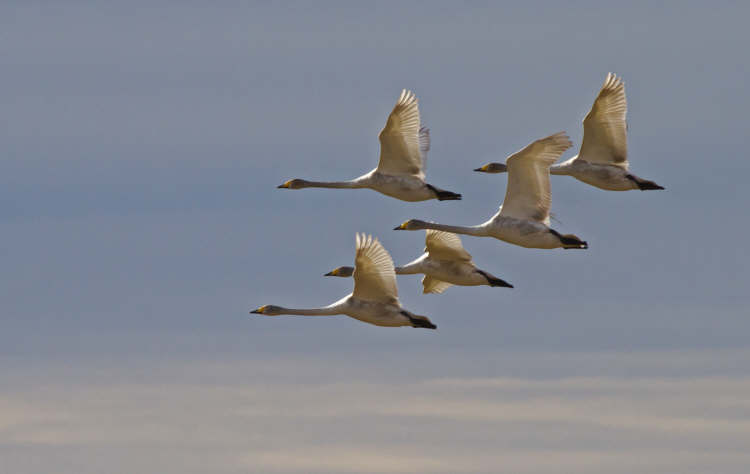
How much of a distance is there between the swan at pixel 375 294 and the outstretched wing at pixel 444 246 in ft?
18.8

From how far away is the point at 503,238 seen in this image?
2562 inches

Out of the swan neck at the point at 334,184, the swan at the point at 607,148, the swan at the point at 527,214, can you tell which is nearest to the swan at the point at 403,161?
the swan neck at the point at 334,184

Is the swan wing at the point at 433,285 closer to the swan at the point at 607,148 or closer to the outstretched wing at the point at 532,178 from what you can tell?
the swan at the point at 607,148

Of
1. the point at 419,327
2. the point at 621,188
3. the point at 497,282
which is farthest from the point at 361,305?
the point at 621,188

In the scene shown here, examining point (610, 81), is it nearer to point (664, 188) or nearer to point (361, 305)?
point (664, 188)

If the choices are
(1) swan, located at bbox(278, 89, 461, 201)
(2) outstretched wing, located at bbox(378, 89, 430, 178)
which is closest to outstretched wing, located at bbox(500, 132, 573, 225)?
(1) swan, located at bbox(278, 89, 461, 201)

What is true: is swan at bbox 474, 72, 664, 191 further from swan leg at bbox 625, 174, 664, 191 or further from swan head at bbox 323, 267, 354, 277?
swan head at bbox 323, 267, 354, 277

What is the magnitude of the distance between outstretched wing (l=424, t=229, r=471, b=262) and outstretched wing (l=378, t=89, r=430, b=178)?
2.36m

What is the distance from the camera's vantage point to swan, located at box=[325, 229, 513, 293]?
68875mm

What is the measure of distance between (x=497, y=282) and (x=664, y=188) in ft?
22.3

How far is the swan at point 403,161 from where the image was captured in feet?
224

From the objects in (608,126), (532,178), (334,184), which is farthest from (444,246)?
(608,126)

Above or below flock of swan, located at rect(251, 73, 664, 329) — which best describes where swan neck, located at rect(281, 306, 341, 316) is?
below

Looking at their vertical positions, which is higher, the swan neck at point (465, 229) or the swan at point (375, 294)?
Result: the swan neck at point (465, 229)
